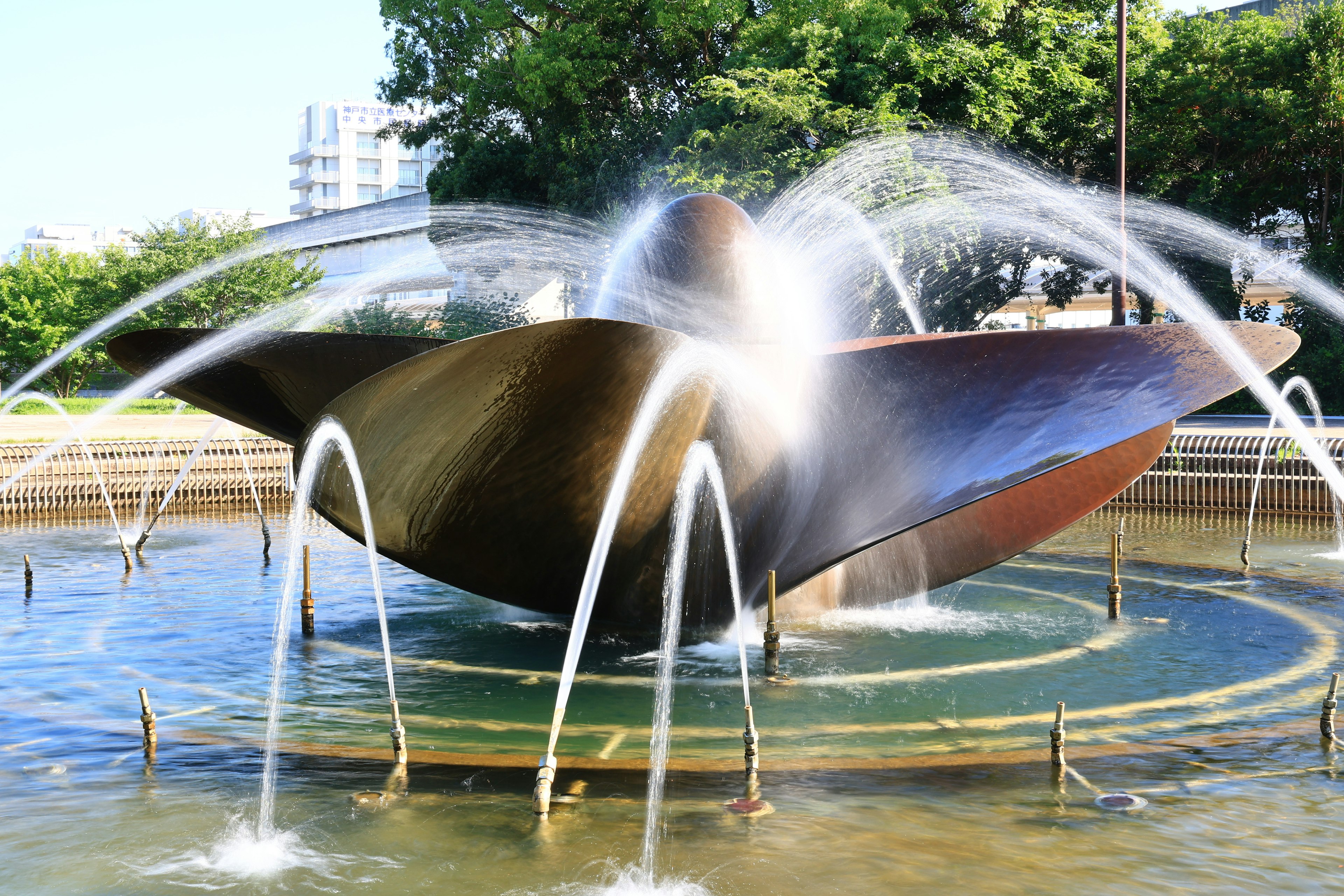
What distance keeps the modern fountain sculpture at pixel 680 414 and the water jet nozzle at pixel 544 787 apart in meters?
2.30

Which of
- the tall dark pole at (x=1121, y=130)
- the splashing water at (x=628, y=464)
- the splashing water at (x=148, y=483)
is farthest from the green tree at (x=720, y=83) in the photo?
the splashing water at (x=628, y=464)

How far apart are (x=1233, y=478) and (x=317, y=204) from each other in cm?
10824

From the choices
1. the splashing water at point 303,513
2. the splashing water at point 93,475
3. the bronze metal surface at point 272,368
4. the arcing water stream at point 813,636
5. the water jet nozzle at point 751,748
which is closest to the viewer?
the water jet nozzle at point 751,748

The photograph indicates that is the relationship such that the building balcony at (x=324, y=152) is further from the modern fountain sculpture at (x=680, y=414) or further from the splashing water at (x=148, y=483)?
the modern fountain sculpture at (x=680, y=414)

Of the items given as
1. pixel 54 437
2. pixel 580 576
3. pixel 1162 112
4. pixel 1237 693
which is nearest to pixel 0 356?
pixel 54 437

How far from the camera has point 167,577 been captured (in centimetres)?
1278

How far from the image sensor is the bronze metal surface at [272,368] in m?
8.62

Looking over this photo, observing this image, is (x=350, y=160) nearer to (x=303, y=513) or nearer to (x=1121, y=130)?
(x=1121, y=130)

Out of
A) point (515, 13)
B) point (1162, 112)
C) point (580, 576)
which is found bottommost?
point (580, 576)

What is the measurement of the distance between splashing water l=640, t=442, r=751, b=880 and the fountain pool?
0.46 ft

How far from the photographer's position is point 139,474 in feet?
66.9

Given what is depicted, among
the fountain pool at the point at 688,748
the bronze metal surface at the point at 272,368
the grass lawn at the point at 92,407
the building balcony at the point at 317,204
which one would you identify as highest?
the building balcony at the point at 317,204

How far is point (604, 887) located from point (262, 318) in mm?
9385

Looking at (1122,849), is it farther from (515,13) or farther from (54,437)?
(515,13)
